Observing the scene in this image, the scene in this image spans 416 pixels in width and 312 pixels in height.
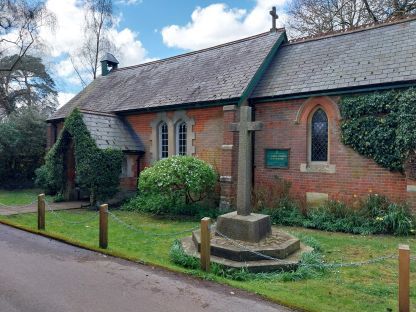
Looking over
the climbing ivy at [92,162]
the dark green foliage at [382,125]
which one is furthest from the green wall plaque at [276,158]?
the climbing ivy at [92,162]

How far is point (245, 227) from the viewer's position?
761 centimetres

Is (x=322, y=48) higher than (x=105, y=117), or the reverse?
(x=322, y=48)

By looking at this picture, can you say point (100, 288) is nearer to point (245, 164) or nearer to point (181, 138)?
point (245, 164)

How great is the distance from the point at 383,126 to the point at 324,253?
16.3 feet

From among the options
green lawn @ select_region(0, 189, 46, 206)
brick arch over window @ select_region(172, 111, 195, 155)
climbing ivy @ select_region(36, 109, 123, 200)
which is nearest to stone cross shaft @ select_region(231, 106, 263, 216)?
brick arch over window @ select_region(172, 111, 195, 155)

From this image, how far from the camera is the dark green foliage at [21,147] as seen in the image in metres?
21.0

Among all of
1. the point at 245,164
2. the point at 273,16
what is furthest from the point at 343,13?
the point at 245,164

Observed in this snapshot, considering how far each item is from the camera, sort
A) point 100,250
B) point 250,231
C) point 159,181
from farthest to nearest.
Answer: point 159,181
point 100,250
point 250,231

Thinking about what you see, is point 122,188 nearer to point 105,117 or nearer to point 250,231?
point 105,117

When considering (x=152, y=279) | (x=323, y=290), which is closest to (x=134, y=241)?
(x=152, y=279)

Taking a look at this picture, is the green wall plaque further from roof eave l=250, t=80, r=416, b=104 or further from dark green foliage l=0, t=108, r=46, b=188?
dark green foliage l=0, t=108, r=46, b=188

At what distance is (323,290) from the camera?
586cm

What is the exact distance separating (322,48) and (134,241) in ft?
34.4

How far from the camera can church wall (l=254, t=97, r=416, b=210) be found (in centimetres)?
1116
